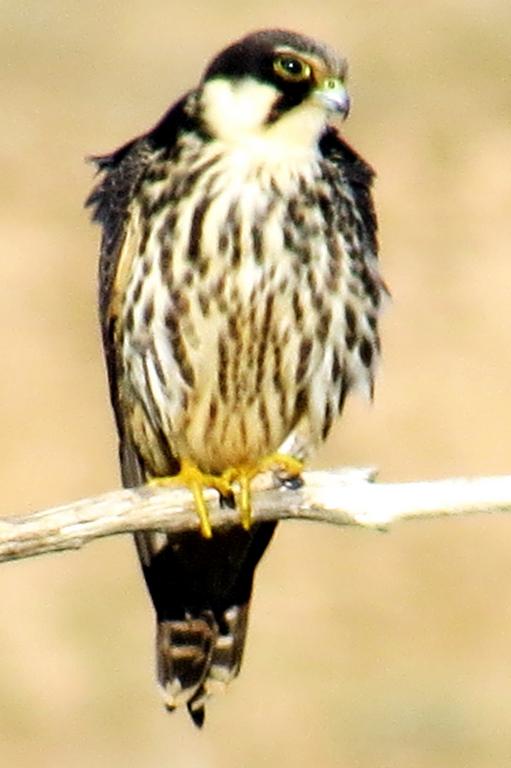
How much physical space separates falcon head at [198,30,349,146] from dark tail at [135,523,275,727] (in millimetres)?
1164

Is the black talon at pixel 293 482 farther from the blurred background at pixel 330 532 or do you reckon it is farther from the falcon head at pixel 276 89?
the blurred background at pixel 330 532

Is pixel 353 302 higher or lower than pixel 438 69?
higher

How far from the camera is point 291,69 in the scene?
883 centimetres

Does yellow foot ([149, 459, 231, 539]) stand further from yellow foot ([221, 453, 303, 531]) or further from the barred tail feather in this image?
the barred tail feather

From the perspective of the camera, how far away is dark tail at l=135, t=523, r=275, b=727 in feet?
31.3

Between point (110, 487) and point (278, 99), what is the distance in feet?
18.1

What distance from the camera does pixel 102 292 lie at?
920 cm

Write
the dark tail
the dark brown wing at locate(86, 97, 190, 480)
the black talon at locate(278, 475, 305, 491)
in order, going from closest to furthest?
the black talon at locate(278, 475, 305, 491) → the dark brown wing at locate(86, 97, 190, 480) → the dark tail

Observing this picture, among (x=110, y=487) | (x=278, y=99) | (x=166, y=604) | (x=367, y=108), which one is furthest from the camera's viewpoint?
(x=367, y=108)

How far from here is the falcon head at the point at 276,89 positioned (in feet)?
28.9

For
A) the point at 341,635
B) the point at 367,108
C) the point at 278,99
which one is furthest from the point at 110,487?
the point at 278,99

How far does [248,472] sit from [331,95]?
96cm

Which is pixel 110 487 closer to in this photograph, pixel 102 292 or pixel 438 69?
pixel 438 69

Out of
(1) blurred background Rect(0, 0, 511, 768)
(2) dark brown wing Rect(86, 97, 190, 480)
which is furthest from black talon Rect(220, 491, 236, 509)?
(1) blurred background Rect(0, 0, 511, 768)
